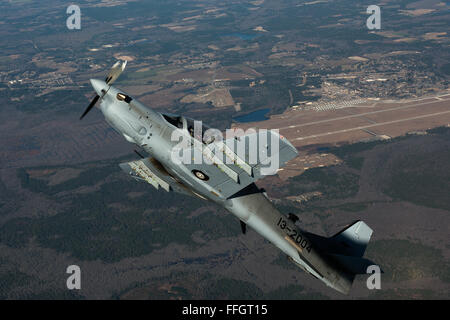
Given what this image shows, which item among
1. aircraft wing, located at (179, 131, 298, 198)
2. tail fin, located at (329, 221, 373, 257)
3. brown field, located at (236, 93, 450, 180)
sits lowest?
brown field, located at (236, 93, 450, 180)

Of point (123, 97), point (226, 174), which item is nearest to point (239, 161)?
point (226, 174)

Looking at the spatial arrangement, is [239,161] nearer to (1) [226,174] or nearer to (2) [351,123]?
(1) [226,174]

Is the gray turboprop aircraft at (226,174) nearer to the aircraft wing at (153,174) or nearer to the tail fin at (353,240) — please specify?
the aircraft wing at (153,174)

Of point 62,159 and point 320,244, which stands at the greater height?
point 320,244

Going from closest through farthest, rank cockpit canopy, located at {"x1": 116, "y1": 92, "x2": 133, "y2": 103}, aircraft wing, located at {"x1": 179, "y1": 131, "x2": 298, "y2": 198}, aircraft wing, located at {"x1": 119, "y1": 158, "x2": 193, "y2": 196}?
aircraft wing, located at {"x1": 179, "y1": 131, "x2": 298, "y2": 198}, aircraft wing, located at {"x1": 119, "y1": 158, "x2": 193, "y2": 196}, cockpit canopy, located at {"x1": 116, "y1": 92, "x2": 133, "y2": 103}

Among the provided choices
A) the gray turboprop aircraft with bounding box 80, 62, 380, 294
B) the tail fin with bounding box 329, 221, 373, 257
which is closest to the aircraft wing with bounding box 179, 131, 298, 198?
the gray turboprop aircraft with bounding box 80, 62, 380, 294

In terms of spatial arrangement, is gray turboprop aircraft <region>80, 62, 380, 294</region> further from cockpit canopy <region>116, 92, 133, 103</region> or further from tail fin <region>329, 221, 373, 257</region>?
tail fin <region>329, 221, 373, 257</region>

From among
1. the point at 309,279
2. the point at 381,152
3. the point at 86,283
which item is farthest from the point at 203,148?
Result: the point at 381,152
